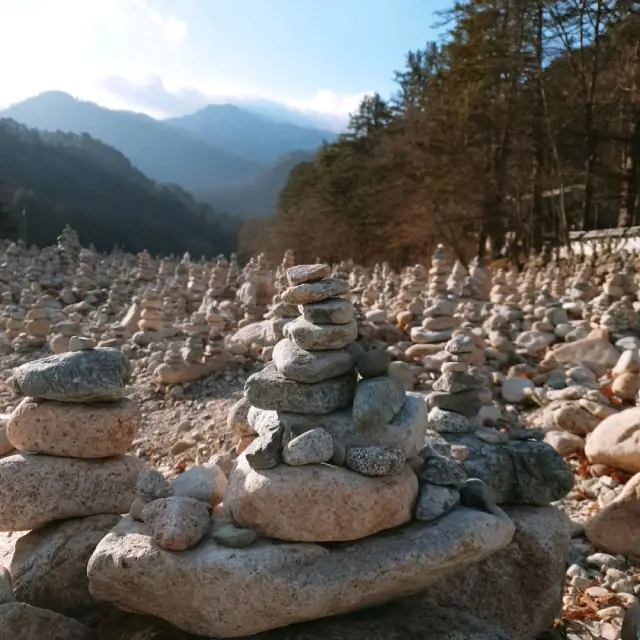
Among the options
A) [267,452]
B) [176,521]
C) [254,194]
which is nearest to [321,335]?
[267,452]

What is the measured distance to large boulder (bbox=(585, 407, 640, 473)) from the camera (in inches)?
201

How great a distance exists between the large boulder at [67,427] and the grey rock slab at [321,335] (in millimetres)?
1338

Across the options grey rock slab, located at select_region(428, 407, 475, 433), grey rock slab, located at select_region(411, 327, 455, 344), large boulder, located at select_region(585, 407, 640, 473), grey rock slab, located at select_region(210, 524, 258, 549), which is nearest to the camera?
grey rock slab, located at select_region(210, 524, 258, 549)

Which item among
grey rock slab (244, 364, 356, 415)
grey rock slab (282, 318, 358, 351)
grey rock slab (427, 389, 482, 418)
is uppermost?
grey rock slab (282, 318, 358, 351)

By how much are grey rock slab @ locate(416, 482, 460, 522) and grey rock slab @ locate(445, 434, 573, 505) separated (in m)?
0.65

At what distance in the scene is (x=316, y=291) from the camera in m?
3.46

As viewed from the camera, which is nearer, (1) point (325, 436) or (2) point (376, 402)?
(1) point (325, 436)

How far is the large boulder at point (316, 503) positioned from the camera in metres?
3.01

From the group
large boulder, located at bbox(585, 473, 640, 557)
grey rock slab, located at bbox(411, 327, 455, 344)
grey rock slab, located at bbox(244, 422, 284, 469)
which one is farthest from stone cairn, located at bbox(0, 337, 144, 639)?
grey rock slab, located at bbox(411, 327, 455, 344)

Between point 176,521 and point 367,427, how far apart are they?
40.2 inches

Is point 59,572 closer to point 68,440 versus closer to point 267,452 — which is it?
point 68,440

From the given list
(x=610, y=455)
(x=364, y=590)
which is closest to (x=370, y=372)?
(x=364, y=590)

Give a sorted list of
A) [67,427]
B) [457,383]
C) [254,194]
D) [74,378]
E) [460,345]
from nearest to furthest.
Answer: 1. [74,378]
2. [67,427]
3. [457,383]
4. [460,345]
5. [254,194]

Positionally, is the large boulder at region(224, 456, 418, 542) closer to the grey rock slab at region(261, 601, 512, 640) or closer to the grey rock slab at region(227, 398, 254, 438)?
the grey rock slab at region(261, 601, 512, 640)
